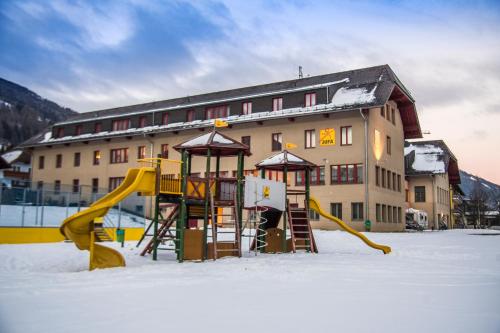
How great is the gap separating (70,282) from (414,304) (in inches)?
281

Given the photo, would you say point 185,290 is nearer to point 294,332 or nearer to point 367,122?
point 294,332

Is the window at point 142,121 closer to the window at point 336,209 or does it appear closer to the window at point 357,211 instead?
the window at point 336,209

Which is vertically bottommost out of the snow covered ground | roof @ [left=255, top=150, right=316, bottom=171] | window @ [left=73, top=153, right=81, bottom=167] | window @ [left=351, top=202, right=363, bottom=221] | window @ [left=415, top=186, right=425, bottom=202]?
the snow covered ground

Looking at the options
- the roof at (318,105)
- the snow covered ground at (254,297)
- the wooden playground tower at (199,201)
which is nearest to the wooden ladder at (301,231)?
the wooden playground tower at (199,201)

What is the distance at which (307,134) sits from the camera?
3772 cm

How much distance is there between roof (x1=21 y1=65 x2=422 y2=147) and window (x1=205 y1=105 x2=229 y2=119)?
0.55 m

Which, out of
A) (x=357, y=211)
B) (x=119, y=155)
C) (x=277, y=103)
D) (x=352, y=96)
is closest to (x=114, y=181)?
(x=119, y=155)

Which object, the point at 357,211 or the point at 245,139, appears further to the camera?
the point at 245,139

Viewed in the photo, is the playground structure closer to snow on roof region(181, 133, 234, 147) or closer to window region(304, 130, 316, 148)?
snow on roof region(181, 133, 234, 147)

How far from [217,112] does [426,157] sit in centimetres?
2567

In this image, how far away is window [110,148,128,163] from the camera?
150 feet

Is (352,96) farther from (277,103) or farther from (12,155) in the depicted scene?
(12,155)

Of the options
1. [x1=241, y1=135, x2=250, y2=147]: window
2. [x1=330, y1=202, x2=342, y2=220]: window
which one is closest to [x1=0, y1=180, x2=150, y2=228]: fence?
[x1=241, y1=135, x2=250, y2=147]: window

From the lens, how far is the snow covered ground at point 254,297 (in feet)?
21.3
